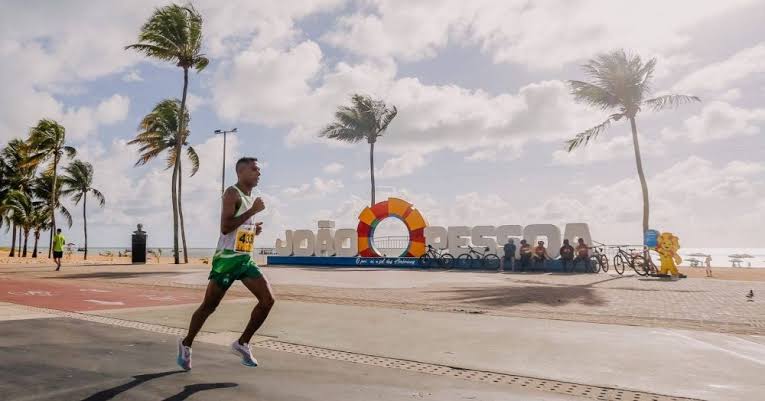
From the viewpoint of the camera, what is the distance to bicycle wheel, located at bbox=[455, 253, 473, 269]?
87.6 ft

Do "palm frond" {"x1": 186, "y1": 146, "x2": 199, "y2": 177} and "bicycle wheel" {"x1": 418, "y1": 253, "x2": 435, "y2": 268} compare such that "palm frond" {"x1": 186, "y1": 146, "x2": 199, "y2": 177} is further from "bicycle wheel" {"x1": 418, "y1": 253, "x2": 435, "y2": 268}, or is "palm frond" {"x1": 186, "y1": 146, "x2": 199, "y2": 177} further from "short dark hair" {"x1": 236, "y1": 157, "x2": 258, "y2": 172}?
"short dark hair" {"x1": 236, "y1": 157, "x2": 258, "y2": 172}

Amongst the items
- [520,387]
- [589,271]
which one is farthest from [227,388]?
[589,271]

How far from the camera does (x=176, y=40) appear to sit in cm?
3017

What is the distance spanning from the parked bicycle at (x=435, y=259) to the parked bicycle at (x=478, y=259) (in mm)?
420

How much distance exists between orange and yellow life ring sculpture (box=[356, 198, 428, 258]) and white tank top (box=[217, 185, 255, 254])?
2369cm

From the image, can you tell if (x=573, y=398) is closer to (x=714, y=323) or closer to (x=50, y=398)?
(x=50, y=398)

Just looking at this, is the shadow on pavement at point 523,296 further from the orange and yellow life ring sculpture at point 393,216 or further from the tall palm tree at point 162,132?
the tall palm tree at point 162,132

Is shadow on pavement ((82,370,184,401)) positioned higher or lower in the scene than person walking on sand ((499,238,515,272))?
lower

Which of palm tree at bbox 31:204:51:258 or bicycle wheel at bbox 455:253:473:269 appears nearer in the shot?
bicycle wheel at bbox 455:253:473:269

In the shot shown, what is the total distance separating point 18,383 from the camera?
4.11 meters

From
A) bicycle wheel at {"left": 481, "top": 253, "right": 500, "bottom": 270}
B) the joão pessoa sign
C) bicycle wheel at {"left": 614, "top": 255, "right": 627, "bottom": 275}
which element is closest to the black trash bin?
the joão pessoa sign

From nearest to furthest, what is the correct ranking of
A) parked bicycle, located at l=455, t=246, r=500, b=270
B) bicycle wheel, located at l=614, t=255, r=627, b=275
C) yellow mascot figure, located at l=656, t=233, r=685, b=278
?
yellow mascot figure, located at l=656, t=233, r=685, b=278 → bicycle wheel, located at l=614, t=255, r=627, b=275 → parked bicycle, located at l=455, t=246, r=500, b=270

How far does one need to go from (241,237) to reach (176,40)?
94.9 ft

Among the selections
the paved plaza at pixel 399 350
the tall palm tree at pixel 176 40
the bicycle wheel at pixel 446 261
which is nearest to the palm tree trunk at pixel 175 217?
the tall palm tree at pixel 176 40
